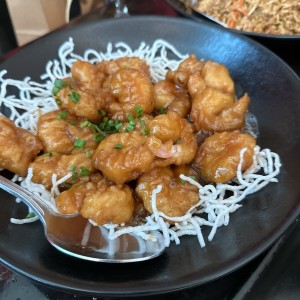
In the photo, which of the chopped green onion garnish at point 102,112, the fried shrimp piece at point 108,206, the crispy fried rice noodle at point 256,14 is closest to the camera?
the fried shrimp piece at point 108,206

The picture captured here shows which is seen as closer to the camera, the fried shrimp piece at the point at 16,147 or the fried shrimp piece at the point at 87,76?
the fried shrimp piece at the point at 16,147

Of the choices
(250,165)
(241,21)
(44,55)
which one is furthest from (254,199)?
(241,21)

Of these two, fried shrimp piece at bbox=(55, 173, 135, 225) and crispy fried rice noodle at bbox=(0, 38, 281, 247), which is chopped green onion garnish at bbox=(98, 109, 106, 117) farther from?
fried shrimp piece at bbox=(55, 173, 135, 225)

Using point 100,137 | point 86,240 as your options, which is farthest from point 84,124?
point 86,240

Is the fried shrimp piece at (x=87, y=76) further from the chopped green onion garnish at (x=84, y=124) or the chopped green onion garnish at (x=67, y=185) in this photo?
the chopped green onion garnish at (x=67, y=185)

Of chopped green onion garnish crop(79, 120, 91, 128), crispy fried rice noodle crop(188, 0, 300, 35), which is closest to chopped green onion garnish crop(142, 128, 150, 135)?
chopped green onion garnish crop(79, 120, 91, 128)

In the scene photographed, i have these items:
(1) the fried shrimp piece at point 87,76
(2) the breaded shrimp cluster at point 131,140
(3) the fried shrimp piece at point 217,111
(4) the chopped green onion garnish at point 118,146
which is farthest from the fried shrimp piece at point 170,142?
(1) the fried shrimp piece at point 87,76
